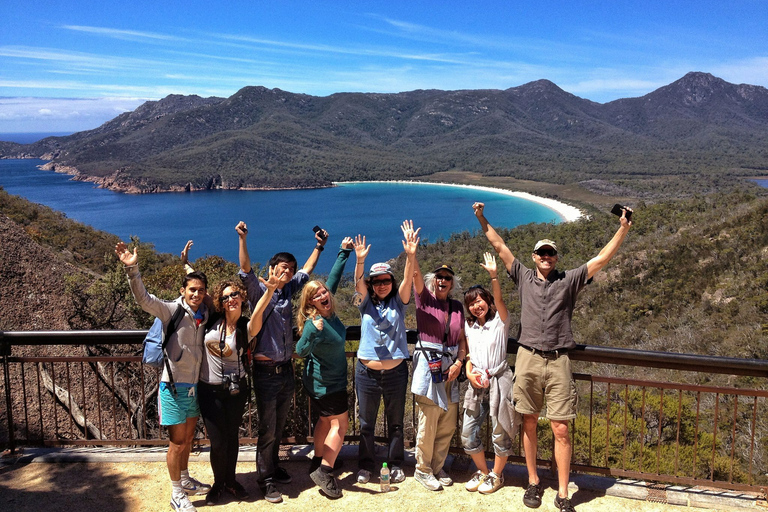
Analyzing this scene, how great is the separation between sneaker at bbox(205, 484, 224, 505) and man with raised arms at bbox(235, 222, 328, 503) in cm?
25

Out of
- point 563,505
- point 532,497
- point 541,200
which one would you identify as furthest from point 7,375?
point 541,200

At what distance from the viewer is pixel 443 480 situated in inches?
144

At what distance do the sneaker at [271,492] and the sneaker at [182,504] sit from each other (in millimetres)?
421

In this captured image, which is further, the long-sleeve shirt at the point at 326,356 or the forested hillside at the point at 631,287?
the forested hillside at the point at 631,287

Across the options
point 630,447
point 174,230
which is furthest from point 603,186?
point 630,447

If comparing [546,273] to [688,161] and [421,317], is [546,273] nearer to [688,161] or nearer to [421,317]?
[421,317]

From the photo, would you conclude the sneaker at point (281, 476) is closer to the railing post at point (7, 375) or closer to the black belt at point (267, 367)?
the black belt at point (267, 367)

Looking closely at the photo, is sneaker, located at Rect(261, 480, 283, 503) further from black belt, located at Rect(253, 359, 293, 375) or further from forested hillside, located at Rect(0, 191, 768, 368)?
forested hillside, located at Rect(0, 191, 768, 368)

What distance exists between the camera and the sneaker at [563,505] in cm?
333

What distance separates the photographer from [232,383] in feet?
10.9

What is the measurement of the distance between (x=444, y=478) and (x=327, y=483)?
0.77m

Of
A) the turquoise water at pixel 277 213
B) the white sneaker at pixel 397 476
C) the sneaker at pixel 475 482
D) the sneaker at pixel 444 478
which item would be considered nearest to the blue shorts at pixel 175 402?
the white sneaker at pixel 397 476

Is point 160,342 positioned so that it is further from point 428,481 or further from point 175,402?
point 428,481

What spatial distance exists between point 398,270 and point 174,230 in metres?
56.5
